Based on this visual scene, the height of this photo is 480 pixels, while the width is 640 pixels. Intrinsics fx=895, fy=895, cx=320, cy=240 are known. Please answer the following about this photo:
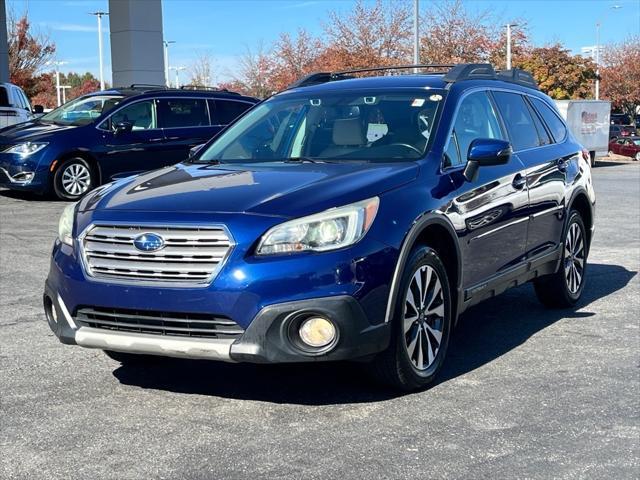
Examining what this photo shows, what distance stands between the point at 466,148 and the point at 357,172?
1037 mm

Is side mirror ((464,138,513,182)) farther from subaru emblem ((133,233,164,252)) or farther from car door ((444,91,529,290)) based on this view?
subaru emblem ((133,233,164,252))

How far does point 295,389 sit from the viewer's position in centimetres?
490

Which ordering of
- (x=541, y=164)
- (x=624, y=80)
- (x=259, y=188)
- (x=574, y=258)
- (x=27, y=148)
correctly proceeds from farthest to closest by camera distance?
(x=624, y=80), (x=27, y=148), (x=574, y=258), (x=541, y=164), (x=259, y=188)

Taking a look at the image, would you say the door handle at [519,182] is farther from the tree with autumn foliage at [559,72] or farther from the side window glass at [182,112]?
the tree with autumn foliage at [559,72]

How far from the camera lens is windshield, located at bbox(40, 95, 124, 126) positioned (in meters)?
14.6

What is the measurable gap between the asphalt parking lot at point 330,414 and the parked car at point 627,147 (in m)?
36.2

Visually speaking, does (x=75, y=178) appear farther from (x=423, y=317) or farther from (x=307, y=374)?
(x=423, y=317)

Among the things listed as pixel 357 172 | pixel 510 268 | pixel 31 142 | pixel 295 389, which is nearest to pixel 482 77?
pixel 510 268

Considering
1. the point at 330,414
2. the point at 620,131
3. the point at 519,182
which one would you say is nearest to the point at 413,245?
the point at 330,414

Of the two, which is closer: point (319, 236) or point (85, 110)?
point (319, 236)

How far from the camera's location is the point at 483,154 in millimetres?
5227

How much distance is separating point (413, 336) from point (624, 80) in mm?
68365

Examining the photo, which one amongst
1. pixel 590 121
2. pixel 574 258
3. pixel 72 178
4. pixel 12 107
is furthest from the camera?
pixel 590 121

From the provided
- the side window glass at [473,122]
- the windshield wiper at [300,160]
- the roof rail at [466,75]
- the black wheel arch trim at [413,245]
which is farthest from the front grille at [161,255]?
the roof rail at [466,75]
